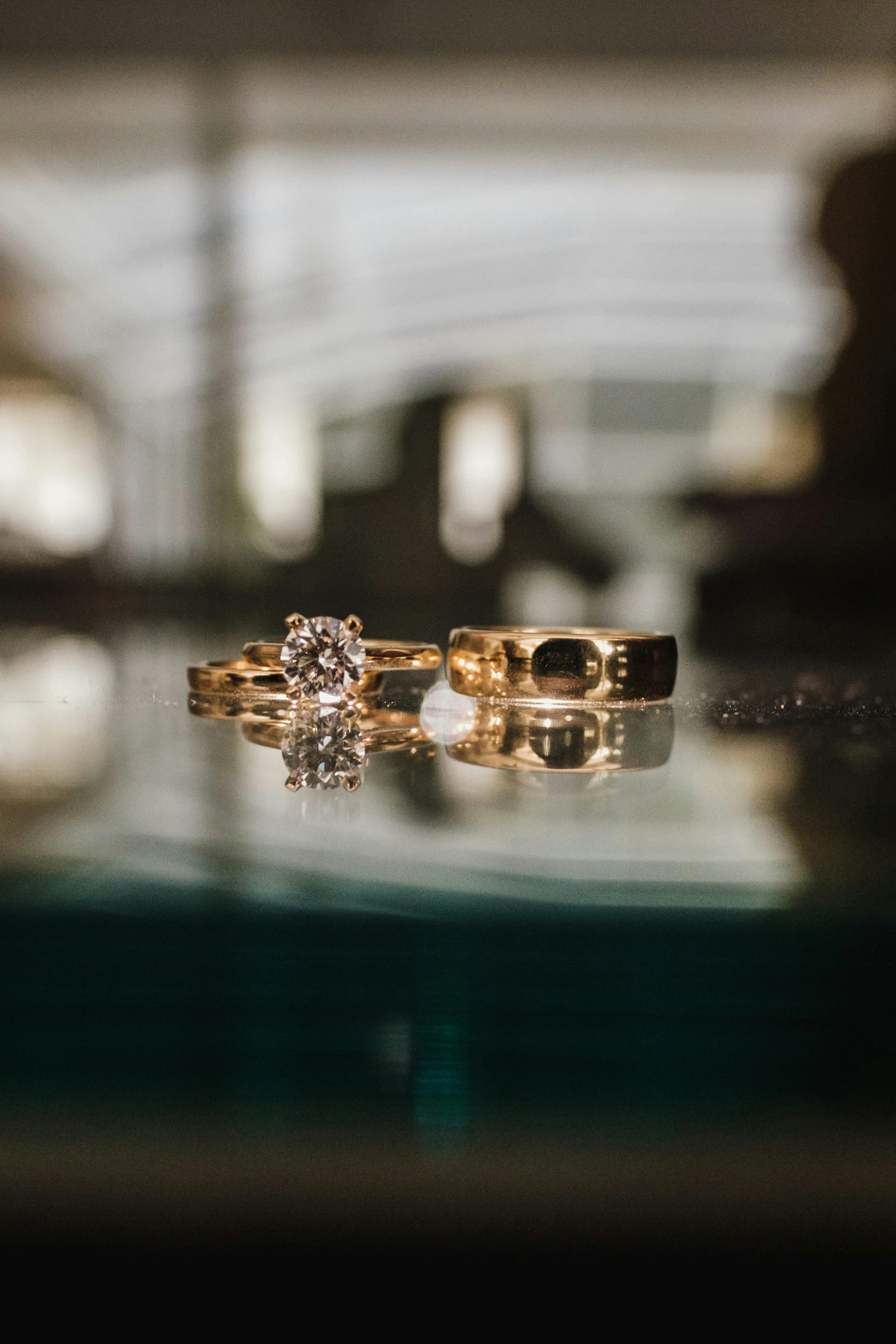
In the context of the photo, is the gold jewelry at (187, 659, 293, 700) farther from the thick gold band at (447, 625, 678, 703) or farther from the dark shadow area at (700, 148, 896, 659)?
the dark shadow area at (700, 148, 896, 659)

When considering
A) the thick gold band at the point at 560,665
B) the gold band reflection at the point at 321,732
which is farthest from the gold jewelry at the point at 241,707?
the thick gold band at the point at 560,665

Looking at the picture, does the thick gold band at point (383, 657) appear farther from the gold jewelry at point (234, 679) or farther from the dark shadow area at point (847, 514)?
the dark shadow area at point (847, 514)

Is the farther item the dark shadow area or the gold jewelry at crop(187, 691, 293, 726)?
the dark shadow area

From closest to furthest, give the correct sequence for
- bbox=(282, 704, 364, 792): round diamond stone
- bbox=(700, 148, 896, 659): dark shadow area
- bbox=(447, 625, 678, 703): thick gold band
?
bbox=(282, 704, 364, 792): round diamond stone
bbox=(447, 625, 678, 703): thick gold band
bbox=(700, 148, 896, 659): dark shadow area

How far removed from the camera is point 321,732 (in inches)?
18.0

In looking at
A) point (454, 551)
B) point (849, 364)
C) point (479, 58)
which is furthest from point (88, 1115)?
point (479, 58)

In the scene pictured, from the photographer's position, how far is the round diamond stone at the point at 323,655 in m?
0.52

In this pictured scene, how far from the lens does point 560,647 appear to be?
51 cm

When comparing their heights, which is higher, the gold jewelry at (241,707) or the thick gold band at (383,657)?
the thick gold band at (383,657)

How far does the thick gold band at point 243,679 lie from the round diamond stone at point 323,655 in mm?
11

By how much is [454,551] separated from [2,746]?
254 centimetres

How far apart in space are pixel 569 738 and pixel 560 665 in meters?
0.08

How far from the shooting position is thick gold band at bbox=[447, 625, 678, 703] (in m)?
0.52

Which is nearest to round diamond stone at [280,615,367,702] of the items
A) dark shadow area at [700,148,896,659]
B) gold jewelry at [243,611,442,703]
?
gold jewelry at [243,611,442,703]
